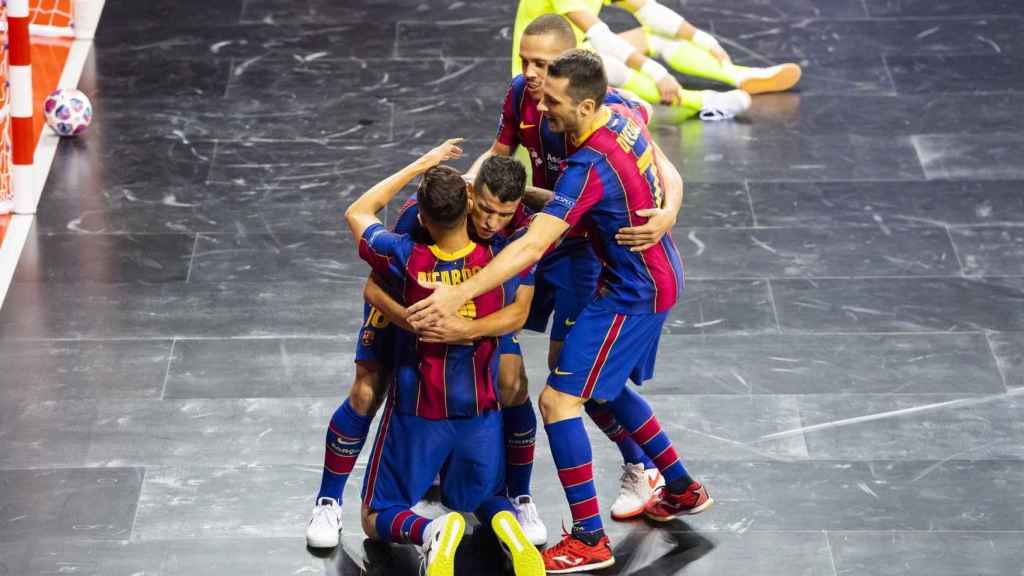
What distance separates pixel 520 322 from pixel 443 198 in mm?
431

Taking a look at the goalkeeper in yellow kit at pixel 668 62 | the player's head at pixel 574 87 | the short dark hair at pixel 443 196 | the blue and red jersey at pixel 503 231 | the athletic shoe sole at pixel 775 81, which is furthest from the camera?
the athletic shoe sole at pixel 775 81

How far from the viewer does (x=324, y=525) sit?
447 centimetres

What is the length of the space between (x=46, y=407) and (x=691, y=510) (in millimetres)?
2027

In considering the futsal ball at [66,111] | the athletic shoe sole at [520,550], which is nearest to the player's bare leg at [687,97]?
the futsal ball at [66,111]

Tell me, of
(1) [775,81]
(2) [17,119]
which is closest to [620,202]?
(2) [17,119]

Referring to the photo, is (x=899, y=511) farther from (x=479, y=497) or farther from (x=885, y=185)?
(x=885, y=185)

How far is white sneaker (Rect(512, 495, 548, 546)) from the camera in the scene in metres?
4.54

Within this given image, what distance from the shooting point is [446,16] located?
829cm

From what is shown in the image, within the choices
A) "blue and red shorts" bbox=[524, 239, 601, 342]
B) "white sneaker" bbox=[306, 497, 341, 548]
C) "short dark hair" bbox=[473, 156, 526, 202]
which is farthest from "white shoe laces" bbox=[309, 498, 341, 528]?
"short dark hair" bbox=[473, 156, 526, 202]

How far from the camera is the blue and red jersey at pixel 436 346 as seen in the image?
4.12 m

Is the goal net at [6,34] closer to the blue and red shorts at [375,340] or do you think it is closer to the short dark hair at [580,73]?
the blue and red shorts at [375,340]

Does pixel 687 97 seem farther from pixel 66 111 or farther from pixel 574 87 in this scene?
pixel 574 87

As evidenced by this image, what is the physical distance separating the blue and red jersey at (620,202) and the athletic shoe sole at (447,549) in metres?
0.72

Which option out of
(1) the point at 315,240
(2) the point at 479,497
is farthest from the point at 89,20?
(2) the point at 479,497
